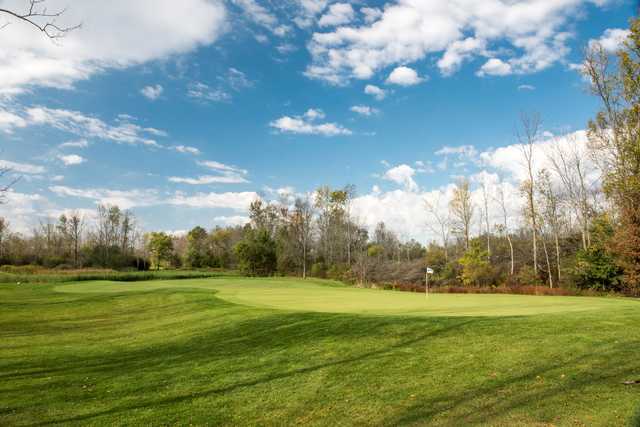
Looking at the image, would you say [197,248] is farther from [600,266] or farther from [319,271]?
[600,266]

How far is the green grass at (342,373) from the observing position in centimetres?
531

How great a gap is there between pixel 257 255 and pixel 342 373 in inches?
1718

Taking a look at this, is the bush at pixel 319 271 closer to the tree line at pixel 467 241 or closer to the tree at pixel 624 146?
the tree line at pixel 467 241

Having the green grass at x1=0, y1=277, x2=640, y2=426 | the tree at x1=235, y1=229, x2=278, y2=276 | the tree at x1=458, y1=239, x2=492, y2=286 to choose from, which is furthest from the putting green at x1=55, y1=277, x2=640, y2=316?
the tree at x1=235, y1=229, x2=278, y2=276

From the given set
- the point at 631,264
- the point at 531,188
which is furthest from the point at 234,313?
the point at 531,188

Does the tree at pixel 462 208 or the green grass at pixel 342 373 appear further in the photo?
the tree at pixel 462 208

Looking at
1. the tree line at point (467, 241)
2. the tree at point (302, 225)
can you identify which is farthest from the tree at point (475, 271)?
the tree at point (302, 225)

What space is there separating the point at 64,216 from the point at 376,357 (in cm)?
8421

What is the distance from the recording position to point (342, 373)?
693 cm

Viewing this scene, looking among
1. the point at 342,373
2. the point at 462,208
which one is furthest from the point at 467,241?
the point at 342,373

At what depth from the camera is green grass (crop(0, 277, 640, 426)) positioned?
5.31 m

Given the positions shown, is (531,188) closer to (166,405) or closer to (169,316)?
(169,316)

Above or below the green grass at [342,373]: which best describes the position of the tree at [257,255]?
above

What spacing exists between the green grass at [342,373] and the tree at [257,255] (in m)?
37.6
